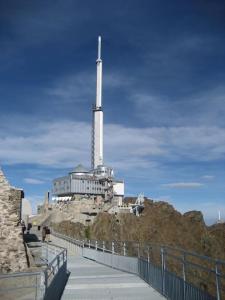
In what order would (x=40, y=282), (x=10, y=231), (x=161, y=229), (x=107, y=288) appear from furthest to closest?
1. (x=161, y=229)
2. (x=10, y=231)
3. (x=107, y=288)
4. (x=40, y=282)

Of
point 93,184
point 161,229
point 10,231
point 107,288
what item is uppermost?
point 93,184

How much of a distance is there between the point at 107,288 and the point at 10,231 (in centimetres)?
802

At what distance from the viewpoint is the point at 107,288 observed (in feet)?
42.7

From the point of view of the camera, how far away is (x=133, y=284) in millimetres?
13516

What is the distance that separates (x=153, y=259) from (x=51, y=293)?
15.2 ft

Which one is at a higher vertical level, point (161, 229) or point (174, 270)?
point (161, 229)

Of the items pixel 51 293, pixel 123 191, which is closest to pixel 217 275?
pixel 51 293

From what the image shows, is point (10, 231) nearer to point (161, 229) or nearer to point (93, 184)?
point (161, 229)

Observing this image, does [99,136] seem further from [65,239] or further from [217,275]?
[217,275]

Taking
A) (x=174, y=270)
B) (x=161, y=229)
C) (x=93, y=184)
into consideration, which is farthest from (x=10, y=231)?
(x=93, y=184)

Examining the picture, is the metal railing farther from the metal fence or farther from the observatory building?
the observatory building

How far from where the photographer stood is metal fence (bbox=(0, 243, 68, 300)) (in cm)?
957

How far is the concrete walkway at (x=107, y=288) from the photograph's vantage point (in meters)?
11.6

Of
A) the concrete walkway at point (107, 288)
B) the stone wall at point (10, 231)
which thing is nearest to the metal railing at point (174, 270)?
the concrete walkway at point (107, 288)
